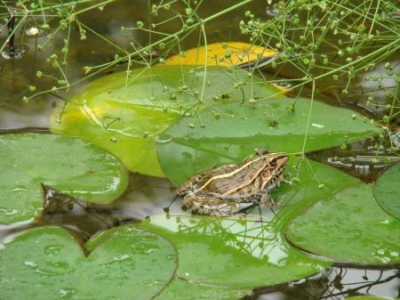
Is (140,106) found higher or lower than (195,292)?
higher

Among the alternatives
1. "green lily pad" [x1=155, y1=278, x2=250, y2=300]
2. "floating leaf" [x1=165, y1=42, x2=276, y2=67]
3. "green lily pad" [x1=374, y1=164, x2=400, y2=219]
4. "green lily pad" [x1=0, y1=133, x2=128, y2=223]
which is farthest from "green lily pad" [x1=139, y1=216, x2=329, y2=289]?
"floating leaf" [x1=165, y1=42, x2=276, y2=67]

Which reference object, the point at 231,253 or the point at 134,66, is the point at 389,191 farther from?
the point at 134,66

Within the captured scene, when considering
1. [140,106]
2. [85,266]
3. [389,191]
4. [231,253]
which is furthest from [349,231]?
[140,106]

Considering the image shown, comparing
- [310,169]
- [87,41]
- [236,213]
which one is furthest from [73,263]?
[87,41]

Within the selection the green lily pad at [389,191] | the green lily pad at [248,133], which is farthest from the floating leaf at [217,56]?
the green lily pad at [389,191]

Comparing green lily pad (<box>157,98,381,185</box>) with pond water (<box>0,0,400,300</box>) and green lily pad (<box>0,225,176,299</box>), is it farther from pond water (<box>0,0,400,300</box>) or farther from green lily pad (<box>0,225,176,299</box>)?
green lily pad (<box>0,225,176,299</box>)

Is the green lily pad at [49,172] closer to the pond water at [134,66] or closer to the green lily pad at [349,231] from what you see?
the pond water at [134,66]
